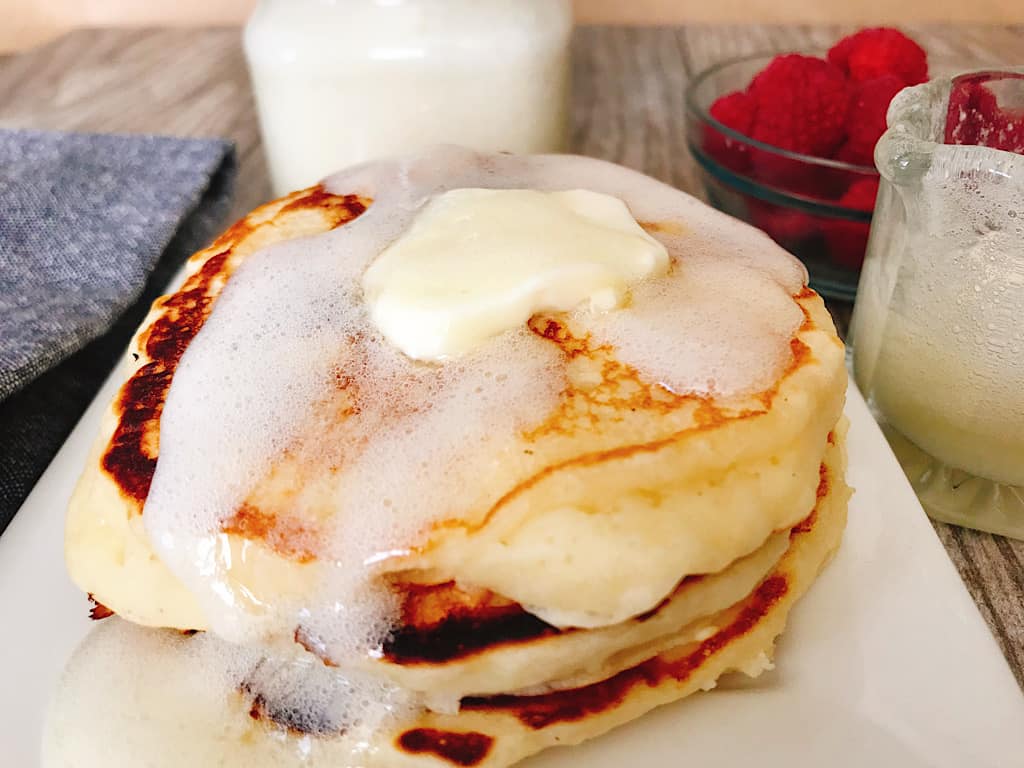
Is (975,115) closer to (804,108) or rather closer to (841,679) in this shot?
(804,108)

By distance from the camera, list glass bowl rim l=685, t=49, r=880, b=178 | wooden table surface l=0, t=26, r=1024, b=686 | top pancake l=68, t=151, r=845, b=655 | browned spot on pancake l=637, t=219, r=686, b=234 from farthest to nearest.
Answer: wooden table surface l=0, t=26, r=1024, b=686
glass bowl rim l=685, t=49, r=880, b=178
browned spot on pancake l=637, t=219, r=686, b=234
top pancake l=68, t=151, r=845, b=655

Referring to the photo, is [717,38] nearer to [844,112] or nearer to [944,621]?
[844,112]

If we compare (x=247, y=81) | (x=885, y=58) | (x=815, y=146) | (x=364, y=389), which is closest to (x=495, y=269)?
(x=364, y=389)

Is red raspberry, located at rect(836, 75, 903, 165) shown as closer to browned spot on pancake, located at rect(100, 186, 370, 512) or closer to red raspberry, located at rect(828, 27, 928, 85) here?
red raspberry, located at rect(828, 27, 928, 85)

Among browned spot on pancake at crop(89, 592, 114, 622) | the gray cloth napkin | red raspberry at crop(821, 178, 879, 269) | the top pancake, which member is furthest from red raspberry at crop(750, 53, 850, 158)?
browned spot on pancake at crop(89, 592, 114, 622)

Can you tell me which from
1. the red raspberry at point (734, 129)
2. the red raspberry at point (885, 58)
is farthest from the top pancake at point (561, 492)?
the red raspberry at point (885, 58)
